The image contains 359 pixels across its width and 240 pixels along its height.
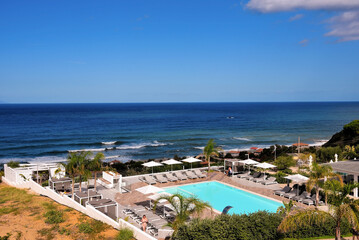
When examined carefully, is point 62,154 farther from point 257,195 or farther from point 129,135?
point 257,195

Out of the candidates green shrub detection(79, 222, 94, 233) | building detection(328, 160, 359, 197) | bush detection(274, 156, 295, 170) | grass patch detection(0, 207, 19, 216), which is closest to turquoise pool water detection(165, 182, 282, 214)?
building detection(328, 160, 359, 197)

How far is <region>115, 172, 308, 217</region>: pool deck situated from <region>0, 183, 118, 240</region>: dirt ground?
3.22 m

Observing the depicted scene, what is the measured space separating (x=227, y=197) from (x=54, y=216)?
9.78 metres

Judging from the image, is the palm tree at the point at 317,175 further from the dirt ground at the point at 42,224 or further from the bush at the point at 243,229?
the dirt ground at the point at 42,224

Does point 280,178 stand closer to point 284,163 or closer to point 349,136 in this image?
point 284,163

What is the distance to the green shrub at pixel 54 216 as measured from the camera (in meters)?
13.4

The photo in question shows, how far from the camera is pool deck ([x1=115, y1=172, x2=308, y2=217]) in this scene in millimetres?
17156

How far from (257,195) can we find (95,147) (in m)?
35.3

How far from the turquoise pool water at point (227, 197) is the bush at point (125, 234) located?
5996 millimetres

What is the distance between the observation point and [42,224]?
43.3 feet

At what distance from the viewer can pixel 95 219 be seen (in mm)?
14008

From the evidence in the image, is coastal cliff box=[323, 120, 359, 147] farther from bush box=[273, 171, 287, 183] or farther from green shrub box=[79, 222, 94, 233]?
green shrub box=[79, 222, 94, 233]

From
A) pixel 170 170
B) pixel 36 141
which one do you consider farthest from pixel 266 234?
pixel 36 141

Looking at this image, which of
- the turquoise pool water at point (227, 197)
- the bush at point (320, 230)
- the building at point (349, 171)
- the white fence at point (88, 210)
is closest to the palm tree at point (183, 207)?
the white fence at point (88, 210)
